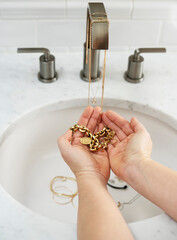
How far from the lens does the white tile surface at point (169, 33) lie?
0.95m

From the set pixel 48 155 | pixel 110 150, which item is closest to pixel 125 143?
pixel 110 150

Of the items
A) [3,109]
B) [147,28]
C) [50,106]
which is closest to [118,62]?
[147,28]

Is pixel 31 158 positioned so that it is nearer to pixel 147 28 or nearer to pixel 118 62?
pixel 118 62

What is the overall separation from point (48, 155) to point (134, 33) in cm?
43

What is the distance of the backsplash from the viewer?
875 mm

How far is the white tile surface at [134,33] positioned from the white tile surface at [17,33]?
0.75 feet

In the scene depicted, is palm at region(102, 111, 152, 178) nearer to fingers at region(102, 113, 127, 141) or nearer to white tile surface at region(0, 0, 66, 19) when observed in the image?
fingers at region(102, 113, 127, 141)

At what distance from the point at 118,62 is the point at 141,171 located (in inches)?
17.0

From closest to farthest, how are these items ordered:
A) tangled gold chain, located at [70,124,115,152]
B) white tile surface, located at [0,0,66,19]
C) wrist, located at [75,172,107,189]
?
wrist, located at [75,172,107,189], tangled gold chain, located at [70,124,115,152], white tile surface, located at [0,0,66,19]

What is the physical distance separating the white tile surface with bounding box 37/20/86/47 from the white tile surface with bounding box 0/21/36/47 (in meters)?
0.02

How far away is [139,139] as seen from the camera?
68 cm

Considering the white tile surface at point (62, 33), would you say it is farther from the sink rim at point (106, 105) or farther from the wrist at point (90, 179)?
the wrist at point (90, 179)

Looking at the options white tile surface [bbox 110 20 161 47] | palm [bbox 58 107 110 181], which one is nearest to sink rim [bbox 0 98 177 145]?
palm [bbox 58 107 110 181]

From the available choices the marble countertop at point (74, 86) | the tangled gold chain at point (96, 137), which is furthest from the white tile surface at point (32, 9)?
the tangled gold chain at point (96, 137)
